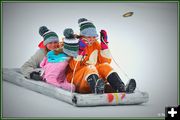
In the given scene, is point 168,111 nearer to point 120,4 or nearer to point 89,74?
point 89,74

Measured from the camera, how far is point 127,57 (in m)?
5.51

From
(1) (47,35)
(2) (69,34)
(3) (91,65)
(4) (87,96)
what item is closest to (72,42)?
(2) (69,34)

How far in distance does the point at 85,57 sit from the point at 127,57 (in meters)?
0.57

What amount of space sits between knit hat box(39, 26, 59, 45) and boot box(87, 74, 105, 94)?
0.48 metres

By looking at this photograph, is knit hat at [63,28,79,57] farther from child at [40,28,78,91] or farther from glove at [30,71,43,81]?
glove at [30,71,43,81]

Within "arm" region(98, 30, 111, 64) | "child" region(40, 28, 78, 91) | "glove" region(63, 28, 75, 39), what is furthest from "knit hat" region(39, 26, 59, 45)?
"arm" region(98, 30, 111, 64)

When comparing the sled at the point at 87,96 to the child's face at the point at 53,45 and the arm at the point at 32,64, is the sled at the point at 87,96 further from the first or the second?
the child's face at the point at 53,45

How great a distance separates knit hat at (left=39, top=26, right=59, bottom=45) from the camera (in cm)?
524

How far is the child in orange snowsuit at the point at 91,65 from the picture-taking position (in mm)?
4922

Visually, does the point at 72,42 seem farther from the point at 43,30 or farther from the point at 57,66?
the point at 43,30

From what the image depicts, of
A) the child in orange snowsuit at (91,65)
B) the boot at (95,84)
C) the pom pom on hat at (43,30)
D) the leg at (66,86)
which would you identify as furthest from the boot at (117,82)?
the pom pom on hat at (43,30)

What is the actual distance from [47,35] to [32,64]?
0.26m

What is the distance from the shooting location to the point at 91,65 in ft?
16.3

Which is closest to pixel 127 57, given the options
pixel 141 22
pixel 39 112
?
pixel 141 22
